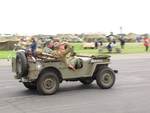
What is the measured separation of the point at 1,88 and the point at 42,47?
1.89 metres

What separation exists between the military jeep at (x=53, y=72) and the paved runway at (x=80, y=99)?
29cm

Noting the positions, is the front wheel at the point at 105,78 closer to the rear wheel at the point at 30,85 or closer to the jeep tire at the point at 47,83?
the jeep tire at the point at 47,83

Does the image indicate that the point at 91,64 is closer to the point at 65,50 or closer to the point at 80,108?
the point at 65,50

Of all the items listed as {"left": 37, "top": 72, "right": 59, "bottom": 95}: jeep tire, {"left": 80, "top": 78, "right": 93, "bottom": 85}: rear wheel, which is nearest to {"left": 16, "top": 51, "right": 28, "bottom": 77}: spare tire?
{"left": 37, "top": 72, "right": 59, "bottom": 95}: jeep tire

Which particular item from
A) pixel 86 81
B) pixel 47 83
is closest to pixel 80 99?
pixel 47 83

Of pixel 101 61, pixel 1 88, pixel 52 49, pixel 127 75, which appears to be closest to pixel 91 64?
pixel 101 61

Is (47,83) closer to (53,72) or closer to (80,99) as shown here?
(53,72)

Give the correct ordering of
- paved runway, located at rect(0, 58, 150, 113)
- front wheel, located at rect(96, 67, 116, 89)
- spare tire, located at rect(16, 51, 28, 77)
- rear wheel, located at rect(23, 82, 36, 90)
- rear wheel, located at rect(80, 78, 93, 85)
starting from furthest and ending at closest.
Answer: rear wheel, located at rect(80, 78, 93, 85)
front wheel, located at rect(96, 67, 116, 89)
rear wheel, located at rect(23, 82, 36, 90)
spare tire, located at rect(16, 51, 28, 77)
paved runway, located at rect(0, 58, 150, 113)

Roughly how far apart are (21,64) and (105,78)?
2850 mm

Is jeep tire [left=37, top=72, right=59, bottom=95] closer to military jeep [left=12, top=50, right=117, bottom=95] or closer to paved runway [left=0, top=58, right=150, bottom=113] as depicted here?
military jeep [left=12, top=50, right=117, bottom=95]

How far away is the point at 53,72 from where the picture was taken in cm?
1300

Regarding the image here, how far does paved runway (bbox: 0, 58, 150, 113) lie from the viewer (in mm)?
10359

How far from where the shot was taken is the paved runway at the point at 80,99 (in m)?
10.4

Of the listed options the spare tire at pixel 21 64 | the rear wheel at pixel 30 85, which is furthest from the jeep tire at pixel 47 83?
the rear wheel at pixel 30 85
